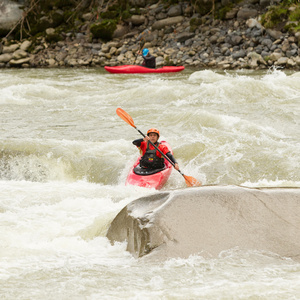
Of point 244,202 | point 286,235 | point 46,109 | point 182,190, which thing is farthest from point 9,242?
point 46,109

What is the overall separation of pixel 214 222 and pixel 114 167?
11.1ft

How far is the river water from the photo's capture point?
297cm

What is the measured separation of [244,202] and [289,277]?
2.16ft

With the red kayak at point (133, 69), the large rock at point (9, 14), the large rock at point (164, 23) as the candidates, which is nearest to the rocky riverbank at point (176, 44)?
the large rock at point (164, 23)

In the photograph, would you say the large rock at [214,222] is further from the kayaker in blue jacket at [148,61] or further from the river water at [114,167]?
the kayaker in blue jacket at [148,61]

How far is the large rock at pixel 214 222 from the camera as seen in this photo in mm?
3230

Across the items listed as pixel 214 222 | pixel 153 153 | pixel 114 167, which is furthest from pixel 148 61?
pixel 214 222

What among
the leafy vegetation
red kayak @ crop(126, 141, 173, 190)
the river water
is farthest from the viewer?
the leafy vegetation

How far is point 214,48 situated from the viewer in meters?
16.6

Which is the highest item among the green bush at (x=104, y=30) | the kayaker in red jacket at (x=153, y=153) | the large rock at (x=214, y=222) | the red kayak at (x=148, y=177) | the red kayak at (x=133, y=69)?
the large rock at (x=214, y=222)

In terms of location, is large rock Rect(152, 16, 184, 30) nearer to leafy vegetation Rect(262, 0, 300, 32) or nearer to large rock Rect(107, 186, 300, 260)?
leafy vegetation Rect(262, 0, 300, 32)

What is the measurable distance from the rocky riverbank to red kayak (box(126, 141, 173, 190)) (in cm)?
1002

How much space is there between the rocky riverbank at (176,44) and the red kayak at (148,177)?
395 inches

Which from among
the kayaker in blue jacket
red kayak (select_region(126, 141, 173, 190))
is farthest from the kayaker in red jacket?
the kayaker in blue jacket
